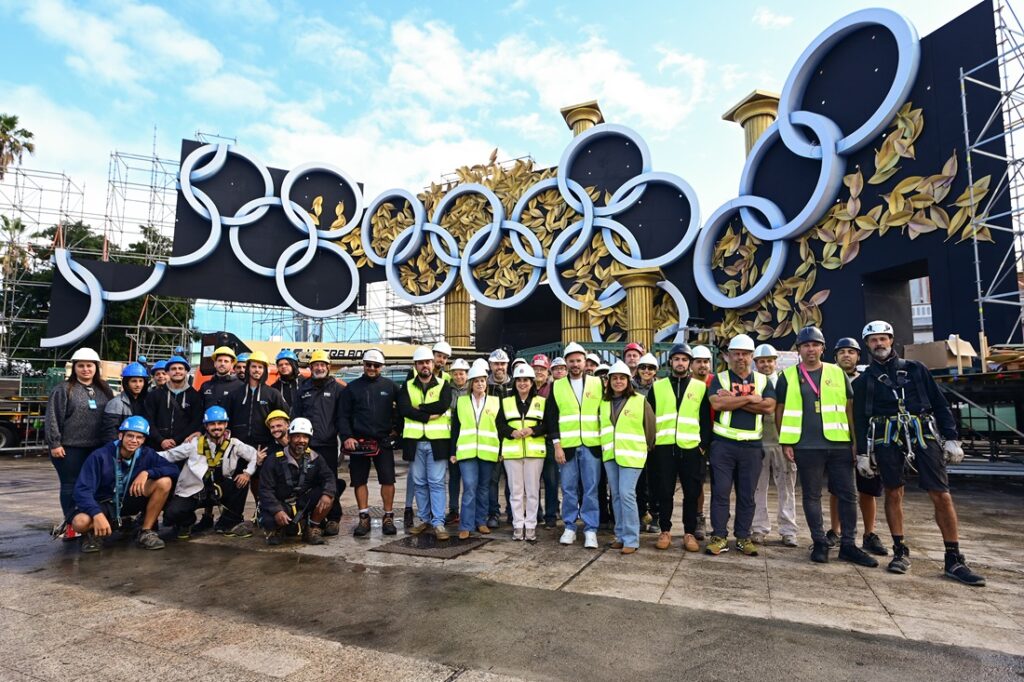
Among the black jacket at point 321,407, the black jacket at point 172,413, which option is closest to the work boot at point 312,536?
the black jacket at point 321,407

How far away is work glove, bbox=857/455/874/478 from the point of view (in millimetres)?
4629

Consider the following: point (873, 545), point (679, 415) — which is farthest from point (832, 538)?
point (679, 415)

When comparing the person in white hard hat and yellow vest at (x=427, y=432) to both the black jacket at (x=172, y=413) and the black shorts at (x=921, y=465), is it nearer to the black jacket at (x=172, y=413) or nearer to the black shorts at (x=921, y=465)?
the black jacket at (x=172, y=413)

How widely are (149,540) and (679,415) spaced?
4.74 metres

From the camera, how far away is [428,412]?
18.2 feet

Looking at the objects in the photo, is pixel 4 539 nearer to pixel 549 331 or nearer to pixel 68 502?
pixel 68 502

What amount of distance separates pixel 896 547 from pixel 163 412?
661 cm

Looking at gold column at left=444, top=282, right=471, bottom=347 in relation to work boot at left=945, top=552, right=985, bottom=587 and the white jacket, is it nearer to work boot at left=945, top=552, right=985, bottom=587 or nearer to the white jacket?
the white jacket

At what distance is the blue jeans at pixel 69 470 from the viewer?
5.29 meters

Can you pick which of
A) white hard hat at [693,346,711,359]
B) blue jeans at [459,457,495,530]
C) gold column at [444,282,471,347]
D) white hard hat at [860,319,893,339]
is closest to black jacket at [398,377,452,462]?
blue jeans at [459,457,495,530]

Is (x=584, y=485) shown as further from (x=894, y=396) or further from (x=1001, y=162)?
(x=1001, y=162)

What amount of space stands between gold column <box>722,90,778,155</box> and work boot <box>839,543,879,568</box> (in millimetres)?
11052

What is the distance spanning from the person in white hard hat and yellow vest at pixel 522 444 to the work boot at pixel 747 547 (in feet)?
5.73

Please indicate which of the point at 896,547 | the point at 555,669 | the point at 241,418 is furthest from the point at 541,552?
the point at 241,418
